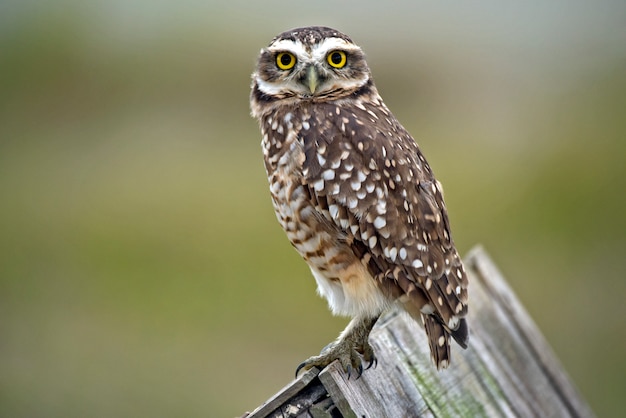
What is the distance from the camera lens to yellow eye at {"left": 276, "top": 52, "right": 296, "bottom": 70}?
3812mm

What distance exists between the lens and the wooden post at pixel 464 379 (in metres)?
2.61

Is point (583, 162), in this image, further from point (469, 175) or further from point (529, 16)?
point (529, 16)

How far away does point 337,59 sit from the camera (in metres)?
3.84

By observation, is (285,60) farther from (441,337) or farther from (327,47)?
(441,337)

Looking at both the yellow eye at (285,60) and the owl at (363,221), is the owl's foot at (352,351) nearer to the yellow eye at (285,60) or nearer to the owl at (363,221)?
the owl at (363,221)

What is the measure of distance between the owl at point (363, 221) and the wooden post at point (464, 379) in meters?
0.11

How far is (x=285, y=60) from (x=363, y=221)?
0.94 metres

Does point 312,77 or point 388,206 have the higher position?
point 312,77

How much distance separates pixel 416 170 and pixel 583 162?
20.7 ft

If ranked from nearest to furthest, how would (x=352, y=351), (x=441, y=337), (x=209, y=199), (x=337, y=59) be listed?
1. (x=441, y=337)
2. (x=352, y=351)
3. (x=337, y=59)
4. (x=209, y=199)

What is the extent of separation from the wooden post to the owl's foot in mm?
55

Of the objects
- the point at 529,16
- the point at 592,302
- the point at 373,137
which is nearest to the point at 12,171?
the point at 592,302

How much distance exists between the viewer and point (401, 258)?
3295mm

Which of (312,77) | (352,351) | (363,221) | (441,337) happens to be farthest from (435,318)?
(312,77)
